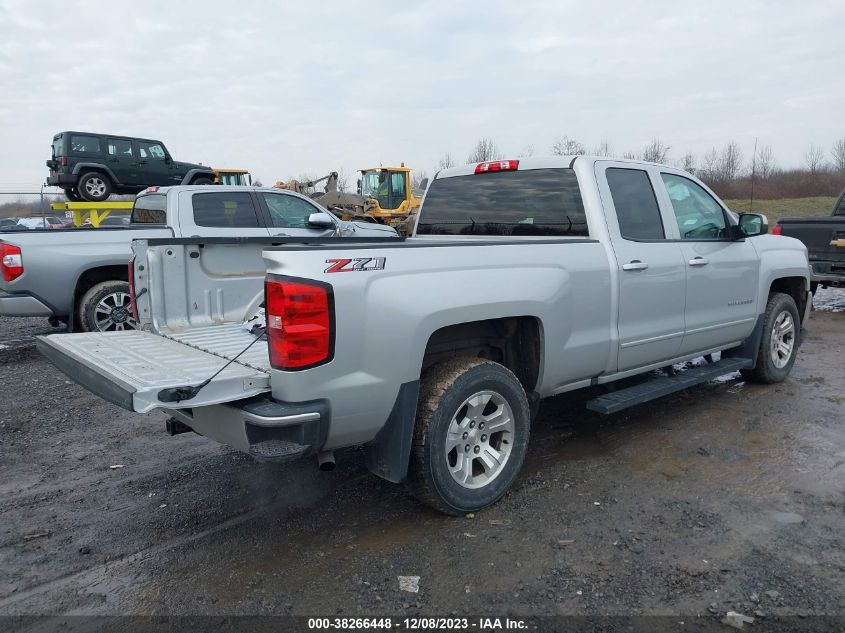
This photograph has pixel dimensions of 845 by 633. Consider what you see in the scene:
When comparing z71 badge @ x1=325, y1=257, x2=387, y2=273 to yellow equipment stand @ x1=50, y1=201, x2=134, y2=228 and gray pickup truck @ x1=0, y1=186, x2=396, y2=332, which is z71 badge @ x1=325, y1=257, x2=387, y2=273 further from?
yellow equipment stand @ x1=50, y1=201, x2=134, y2=228

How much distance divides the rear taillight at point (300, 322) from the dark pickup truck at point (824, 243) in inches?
368

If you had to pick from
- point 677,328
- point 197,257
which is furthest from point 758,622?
point 197,257

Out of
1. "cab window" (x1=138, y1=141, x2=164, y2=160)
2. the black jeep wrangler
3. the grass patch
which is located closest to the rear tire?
the black jeep wrangler

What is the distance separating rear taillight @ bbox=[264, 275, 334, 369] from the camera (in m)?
2.82

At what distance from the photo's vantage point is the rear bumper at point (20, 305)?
7035mm

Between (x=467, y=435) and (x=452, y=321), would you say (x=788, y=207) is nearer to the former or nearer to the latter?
(x=467, y=435)

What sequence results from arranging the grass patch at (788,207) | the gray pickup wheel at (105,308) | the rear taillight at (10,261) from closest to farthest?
A: the rear taillight at (10,261) → the gray pickup wheel at (105,308) → the grass patch at (788,207)

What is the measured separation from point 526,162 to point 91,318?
5534 mm

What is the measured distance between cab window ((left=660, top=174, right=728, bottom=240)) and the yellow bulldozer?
655 inches

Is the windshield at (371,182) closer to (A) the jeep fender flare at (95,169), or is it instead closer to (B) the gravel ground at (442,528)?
(A) the jeep fender flare at (95,169)

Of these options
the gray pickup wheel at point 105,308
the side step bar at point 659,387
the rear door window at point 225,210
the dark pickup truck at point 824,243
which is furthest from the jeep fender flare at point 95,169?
the side step bar at point 659,387

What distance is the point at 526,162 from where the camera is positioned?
4746 millimetres

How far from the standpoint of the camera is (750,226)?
5.34 meters

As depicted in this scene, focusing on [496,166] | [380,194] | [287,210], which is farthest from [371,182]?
[496,166]
